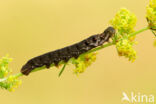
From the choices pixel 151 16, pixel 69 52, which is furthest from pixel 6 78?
pixel 151 16

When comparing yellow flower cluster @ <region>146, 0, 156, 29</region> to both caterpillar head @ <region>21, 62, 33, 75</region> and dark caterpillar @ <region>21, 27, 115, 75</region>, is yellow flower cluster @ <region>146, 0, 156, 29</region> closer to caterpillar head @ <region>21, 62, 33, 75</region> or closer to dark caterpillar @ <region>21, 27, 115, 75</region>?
dark caterpillar @ <region>21, 27, 115, 75</region>

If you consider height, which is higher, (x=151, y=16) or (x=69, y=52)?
(x=151, y=16)

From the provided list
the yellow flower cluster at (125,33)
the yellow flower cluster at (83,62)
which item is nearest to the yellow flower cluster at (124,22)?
the yellow flower cluster at (125,33)

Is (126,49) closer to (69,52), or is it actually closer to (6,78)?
(69,52)

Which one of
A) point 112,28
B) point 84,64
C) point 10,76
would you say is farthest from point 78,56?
point 10,76

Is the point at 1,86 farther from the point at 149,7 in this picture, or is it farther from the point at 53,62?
the point at 149,7

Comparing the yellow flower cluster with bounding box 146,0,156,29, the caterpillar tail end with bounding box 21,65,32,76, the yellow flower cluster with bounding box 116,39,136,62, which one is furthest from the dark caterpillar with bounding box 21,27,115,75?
the yellow flower cluster with bounding box 146,0,156,29
